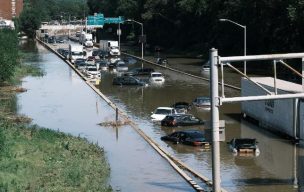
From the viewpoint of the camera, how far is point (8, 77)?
69562 mm

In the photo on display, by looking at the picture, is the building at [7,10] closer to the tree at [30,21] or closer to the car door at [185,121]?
the tree at [30,21]

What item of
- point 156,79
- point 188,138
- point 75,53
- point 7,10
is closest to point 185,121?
point 188,138

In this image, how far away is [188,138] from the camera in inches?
1508

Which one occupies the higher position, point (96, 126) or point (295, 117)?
point (295, 117)

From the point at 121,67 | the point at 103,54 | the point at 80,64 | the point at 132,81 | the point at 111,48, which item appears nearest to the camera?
the point at 132,81

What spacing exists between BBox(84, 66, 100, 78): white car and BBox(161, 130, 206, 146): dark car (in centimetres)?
3968

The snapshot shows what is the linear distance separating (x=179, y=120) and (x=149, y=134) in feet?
11.3

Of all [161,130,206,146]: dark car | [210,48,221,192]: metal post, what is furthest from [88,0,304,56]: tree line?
[210,48,221,192]: metal post

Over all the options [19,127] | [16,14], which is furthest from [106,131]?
[16,14]

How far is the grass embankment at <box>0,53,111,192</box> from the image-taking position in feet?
85.5

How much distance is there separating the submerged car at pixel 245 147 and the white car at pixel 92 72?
4400cm

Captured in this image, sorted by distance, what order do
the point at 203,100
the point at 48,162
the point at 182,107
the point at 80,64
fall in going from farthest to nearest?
1. the point at 80,64
2. the point at 203,100
3. the point at 182,107
4. the point at 48,162

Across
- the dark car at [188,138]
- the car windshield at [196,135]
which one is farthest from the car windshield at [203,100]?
the car windshield at [196,135]

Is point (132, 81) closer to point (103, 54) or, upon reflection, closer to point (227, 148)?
point (227, 148)
